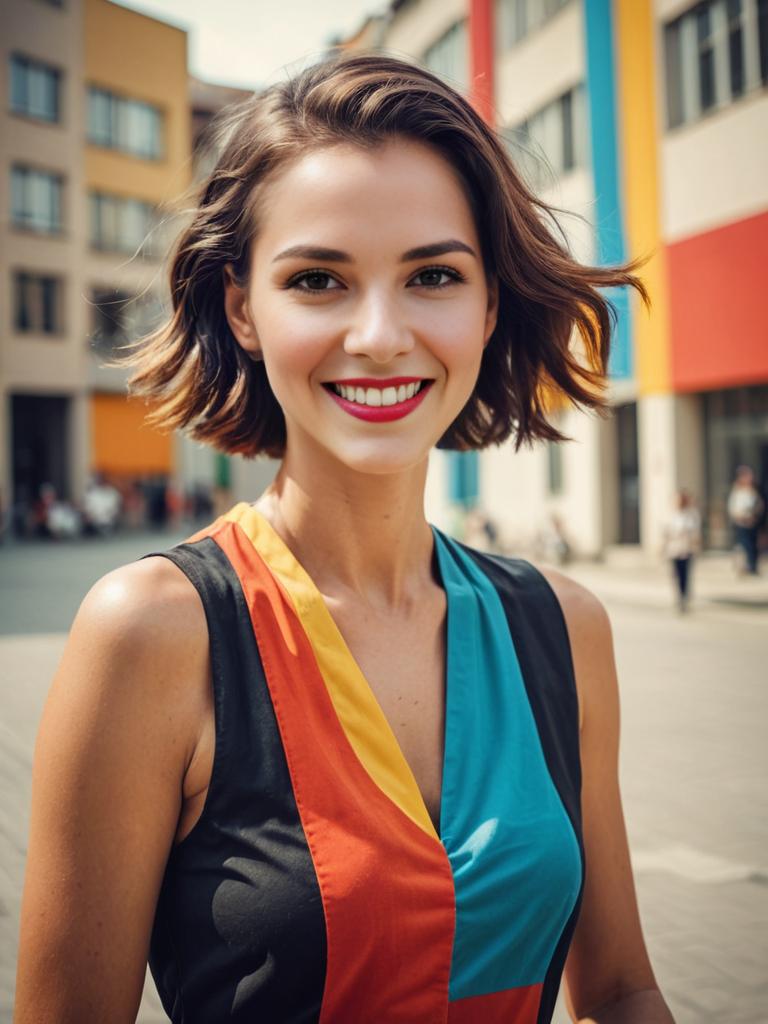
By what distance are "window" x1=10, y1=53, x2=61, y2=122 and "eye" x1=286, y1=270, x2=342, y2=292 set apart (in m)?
34.1

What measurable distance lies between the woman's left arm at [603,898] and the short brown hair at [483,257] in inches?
21.8

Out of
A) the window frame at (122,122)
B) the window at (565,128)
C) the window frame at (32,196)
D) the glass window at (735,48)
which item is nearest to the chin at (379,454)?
the glass window at (735,48)

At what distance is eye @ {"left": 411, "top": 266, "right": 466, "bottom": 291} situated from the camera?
1578mm

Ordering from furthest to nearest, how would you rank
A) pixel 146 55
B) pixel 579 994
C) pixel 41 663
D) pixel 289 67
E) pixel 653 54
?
pixel 146 55, pixel 653 54, pixel 41 663, pixel 289 67, pixel 579 994

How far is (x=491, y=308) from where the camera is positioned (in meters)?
1.84

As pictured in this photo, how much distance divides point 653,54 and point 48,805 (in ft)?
64.4

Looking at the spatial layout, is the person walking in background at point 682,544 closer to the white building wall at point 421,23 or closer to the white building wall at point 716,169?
the white building wall at point 716,169

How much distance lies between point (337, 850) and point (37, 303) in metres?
34.2

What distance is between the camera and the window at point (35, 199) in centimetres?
3228

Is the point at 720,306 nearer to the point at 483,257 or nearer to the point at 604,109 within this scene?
the point at 604,109

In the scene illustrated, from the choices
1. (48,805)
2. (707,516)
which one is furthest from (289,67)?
(707,516)

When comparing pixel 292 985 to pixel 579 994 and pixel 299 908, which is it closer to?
pixel 299 908

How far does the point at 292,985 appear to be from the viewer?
4.34 ft

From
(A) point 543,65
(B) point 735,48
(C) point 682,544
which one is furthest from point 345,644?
(A) point 543,65
